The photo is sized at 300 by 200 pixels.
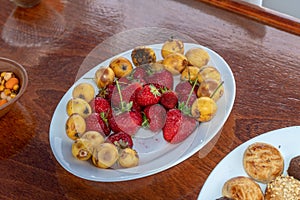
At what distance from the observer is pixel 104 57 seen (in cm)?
112

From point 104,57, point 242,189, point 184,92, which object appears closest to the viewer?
point 242,189

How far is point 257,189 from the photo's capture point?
33.2 inches

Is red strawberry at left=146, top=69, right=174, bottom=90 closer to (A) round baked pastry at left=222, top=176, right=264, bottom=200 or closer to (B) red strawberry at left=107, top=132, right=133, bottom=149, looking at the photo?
(B) red strawberry at left=107, top=132, right=133, bottom=149

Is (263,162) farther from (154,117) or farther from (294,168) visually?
(154,117)

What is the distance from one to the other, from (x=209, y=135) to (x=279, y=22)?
0.40m

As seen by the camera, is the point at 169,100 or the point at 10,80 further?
the point at 10,80

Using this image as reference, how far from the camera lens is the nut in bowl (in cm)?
102

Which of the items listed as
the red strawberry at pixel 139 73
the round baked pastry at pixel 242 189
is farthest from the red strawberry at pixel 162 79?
the round baked pastry at pixel 242 189

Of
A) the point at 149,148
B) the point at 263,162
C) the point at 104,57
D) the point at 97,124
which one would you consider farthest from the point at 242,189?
the point at 104,57

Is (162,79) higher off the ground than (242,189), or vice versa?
(162,79)

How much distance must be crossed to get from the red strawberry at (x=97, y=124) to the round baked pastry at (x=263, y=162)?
27 centimetres

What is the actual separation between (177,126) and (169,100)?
0.06m

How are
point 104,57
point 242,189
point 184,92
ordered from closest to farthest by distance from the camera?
point 242,189 → point 184,92 → point 104,57

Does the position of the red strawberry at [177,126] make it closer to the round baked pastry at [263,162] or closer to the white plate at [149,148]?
the white plate at [149,148]
